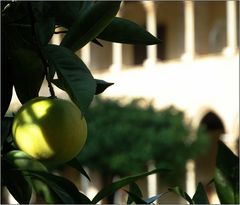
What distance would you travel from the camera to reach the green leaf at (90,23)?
650 millimetres

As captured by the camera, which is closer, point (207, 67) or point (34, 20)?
point (34, 20)

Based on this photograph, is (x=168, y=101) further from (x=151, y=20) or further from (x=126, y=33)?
(x=126, y=33)

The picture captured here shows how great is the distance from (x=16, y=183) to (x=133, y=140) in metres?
12.4

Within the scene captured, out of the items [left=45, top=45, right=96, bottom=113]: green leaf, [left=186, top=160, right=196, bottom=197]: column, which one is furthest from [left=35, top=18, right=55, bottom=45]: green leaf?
[left=186, top=160, right=196, bottom=197]: column

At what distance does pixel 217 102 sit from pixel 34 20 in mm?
14071

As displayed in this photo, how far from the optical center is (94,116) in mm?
13422

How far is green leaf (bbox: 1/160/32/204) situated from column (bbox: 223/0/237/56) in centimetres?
1415

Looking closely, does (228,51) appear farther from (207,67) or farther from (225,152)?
(225,152)

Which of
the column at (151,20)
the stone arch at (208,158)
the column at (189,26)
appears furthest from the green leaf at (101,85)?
the column at (151,20)

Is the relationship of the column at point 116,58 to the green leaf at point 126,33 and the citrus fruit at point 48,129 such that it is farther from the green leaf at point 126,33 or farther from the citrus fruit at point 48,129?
the citrus fruit at point 48,129


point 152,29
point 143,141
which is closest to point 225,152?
point 143,141

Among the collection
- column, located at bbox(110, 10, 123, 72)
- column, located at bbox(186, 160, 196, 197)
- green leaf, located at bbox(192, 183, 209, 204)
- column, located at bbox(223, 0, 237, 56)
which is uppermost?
green leaf, located at bbox(192, 183, 209, 204)

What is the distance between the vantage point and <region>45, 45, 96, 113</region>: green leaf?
0.63 m

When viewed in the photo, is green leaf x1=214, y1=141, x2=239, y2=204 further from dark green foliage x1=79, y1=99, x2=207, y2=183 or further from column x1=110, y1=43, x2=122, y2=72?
column x1=110, y1=43, x2=122, y2=72
